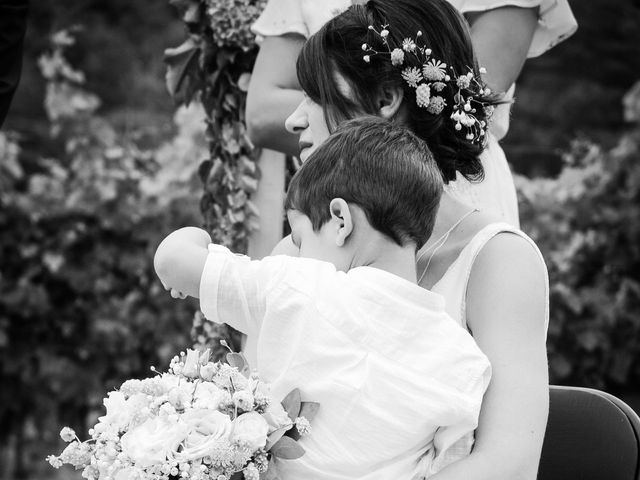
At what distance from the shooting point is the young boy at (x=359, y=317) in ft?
5.59

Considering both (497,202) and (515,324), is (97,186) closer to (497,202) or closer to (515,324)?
(497,202)

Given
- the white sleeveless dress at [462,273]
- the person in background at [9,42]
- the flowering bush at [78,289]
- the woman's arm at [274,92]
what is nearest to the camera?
the white sleeveless dress at [462,273]

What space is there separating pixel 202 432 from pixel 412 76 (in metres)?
0.89

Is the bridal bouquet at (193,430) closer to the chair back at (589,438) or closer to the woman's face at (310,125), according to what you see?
the woman's face at (310,125)

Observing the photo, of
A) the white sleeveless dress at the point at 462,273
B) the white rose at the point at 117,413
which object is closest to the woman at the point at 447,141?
the white sleeveless dress at the point at 462,273

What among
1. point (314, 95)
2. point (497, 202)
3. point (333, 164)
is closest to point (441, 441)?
point (333, 164)

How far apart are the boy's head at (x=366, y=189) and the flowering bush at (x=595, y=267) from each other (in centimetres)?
361

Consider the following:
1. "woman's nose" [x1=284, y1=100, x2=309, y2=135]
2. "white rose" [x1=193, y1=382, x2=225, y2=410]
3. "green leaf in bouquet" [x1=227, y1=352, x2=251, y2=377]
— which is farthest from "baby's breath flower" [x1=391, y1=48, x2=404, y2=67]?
"white rose" [x1=193, y1=382, x2=225, y2=410]

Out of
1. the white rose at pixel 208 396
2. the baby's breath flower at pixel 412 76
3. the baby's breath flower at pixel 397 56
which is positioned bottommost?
the white rose at pixel 208 396

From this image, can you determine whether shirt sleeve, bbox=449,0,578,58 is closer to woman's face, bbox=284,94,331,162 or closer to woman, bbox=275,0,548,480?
woman, bbox=275,0,548,480

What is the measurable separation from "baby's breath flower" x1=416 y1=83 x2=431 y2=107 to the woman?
0.03m

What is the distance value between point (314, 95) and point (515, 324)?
645mm

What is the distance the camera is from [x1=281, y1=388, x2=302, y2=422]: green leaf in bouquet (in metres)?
1.70

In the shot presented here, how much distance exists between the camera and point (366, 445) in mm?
1718
